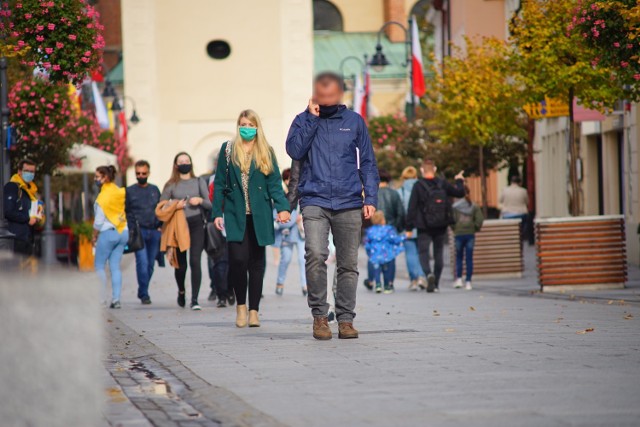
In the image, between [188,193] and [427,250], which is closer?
[188,193]

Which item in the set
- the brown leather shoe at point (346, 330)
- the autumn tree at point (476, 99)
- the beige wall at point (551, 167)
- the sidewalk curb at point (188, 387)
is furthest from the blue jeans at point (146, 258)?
the beige wall at point (551, 167)

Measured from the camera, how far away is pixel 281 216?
11344mm

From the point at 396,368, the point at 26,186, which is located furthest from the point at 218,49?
the point at 396,368

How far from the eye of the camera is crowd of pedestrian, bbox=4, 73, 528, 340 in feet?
34.5

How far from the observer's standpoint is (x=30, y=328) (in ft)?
16.3

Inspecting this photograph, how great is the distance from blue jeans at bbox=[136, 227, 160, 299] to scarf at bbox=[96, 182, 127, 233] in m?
0.57

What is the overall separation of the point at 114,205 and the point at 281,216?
5.81 meters

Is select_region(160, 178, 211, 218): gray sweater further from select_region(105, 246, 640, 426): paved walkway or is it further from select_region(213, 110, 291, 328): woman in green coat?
select_region(213, 110, 291, 328): woman in green coat

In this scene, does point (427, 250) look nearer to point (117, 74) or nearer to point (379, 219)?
point (379, 219)

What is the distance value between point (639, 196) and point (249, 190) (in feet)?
47.9

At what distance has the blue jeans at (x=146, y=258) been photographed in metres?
17.2

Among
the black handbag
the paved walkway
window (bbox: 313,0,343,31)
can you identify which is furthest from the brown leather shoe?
window (bbox: 313,0,343,31)

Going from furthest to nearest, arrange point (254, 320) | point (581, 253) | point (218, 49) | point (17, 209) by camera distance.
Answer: point (218, 49), point (581, 253), point (17, 209), point (254, 320)

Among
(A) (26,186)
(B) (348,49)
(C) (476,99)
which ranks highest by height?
(B) (348,49)
